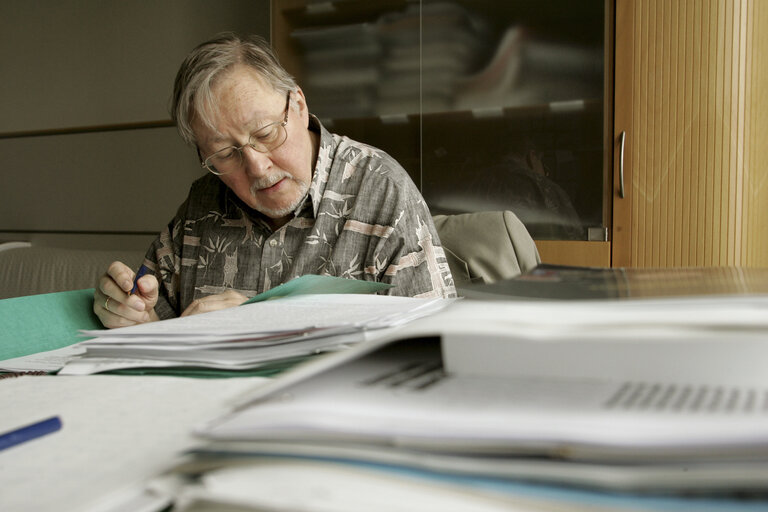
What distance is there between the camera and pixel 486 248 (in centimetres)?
146

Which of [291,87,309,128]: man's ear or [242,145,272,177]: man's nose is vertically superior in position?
[291,87,309,128]: man's ear

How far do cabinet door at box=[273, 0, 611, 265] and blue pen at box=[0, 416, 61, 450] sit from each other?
6.94ft

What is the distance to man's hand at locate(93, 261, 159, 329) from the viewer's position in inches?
32.9

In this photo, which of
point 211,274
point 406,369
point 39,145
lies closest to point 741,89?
point 211,274

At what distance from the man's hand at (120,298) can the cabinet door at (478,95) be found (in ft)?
5.40

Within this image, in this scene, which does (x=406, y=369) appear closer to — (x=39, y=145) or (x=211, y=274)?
(x=211, y=274)

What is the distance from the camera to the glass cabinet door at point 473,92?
2215 millimetres

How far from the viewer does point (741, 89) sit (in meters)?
2.01

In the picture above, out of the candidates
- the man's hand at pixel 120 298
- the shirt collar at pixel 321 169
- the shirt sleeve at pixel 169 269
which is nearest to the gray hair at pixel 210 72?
the shirt collar at pixel 321 169

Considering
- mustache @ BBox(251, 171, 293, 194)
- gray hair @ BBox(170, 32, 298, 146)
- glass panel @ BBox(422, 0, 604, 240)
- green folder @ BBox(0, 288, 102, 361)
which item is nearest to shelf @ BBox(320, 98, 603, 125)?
glass panel @ BBox(422, 0, 604, 240)

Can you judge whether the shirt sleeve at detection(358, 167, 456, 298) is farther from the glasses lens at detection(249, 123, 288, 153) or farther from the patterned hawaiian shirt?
the glasses lens at detection(249, 123, 288, 153)

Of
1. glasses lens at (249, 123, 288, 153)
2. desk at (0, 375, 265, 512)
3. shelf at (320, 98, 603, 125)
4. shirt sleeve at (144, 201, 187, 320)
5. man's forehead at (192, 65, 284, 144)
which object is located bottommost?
shirt sleeve at (144, 201, 187, 320)

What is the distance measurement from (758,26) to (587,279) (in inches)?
84.4

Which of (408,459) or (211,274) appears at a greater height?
(408,459)
